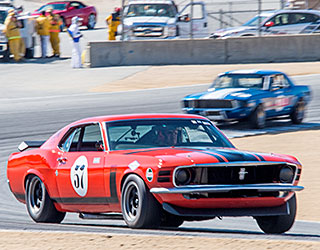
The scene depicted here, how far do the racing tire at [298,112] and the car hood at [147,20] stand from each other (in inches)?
458

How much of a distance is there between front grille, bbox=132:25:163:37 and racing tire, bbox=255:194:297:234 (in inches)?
833

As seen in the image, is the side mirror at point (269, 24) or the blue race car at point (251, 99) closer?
the blue race car at point (251, 99)

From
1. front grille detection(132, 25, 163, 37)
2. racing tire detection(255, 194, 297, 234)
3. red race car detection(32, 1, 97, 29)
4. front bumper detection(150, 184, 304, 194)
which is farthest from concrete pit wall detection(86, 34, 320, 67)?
front bumper detection(150, 184, 304, 194)

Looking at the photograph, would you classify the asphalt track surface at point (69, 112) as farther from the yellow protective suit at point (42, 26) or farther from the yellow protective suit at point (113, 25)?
the yellow protective suit at point (113, 25)

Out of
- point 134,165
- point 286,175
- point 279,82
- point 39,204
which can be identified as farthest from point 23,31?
point 286,175

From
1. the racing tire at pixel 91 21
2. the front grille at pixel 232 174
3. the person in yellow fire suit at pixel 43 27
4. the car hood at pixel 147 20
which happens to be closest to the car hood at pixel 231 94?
the front grille at pixel 232 174

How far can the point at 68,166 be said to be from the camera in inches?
305

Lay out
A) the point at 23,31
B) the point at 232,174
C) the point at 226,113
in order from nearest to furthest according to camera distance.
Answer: the point at 232,174
the point at 226,113
the point at 23,31

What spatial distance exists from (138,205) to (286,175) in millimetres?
1413

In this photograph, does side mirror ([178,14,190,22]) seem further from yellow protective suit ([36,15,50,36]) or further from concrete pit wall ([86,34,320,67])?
yellow protective suit ([36,15,50,36])

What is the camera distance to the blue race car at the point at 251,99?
53.3 feet

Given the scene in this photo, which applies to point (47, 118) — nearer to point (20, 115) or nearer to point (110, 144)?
point (20, 115)

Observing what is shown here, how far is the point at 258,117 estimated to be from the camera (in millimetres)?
16438

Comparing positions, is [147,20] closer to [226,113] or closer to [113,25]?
[113,25]
